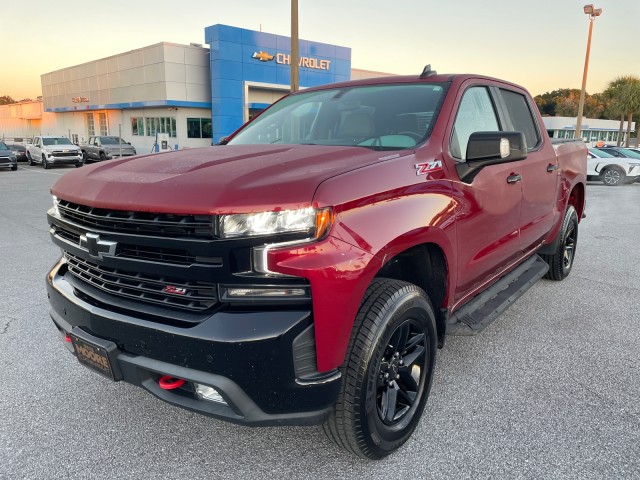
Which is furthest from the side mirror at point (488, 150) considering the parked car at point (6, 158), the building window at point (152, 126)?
the building window at point (152, 126)

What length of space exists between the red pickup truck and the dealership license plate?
10mm

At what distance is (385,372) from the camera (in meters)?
2.36

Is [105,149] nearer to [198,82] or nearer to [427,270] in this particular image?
[198,82]

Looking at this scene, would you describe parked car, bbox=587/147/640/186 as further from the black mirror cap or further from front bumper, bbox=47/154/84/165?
front bumper, bbox=47/154/84/165

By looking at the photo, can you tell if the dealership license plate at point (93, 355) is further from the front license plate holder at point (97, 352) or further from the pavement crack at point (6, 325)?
the pavement crack at point (6, 325)

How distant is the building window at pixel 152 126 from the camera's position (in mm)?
34000

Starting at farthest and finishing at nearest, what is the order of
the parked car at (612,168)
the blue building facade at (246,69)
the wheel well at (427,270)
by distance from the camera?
the blue building facade at (246,69), the parked car at (612,168), the wheel well at (427,270)

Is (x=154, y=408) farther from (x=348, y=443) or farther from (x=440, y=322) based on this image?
(x=440, y=322)

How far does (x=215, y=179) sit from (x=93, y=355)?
987mm

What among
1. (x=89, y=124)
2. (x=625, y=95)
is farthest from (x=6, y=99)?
(x=625, y=95)

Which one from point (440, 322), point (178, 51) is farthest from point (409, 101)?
point (178, 51)

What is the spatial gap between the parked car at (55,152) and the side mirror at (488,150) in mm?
25140

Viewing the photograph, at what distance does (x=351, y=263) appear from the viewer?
6.47 feet

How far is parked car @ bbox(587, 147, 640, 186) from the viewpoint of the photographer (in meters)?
17.0
